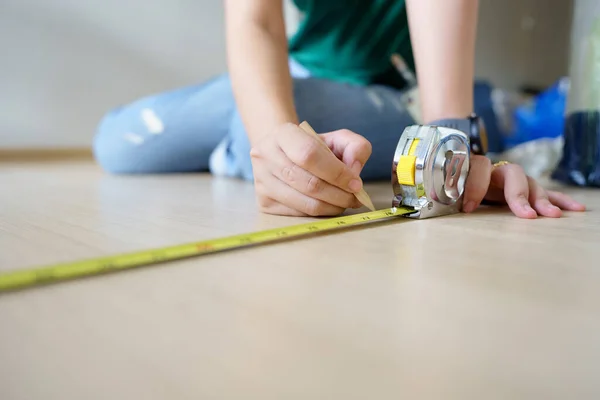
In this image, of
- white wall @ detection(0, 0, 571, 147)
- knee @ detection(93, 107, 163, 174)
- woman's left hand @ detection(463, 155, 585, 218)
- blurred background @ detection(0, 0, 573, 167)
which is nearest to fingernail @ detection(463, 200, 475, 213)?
woman's left hand @ detection(463, 155, 585, 218)

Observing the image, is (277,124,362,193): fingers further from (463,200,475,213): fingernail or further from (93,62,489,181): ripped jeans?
(93,62,489,181): ripped jeans

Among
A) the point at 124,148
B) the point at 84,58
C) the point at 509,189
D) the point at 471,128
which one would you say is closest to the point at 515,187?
the point at 509,189

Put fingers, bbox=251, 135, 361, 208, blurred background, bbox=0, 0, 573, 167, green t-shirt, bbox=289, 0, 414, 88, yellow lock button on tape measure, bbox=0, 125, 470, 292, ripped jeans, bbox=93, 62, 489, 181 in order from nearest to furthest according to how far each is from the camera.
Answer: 1. yellow lock button on tape measure, bbox=0, 125, 470, 292
2. fingers, bbox=251, 135, 361, 208
3. ripped jeans, bbox=93, 62, 489, 181
4. green t-shirt, bbox=289, 0, 414, 88
5. blurred background, bbox=0, 0, 573, 167

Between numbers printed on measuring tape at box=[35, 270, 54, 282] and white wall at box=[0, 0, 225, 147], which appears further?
white wall at box=[0, 0, 225, 147]

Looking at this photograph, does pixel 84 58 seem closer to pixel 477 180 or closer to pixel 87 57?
pixel 87 57

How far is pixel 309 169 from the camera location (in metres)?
0.63

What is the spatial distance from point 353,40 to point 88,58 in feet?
4.58

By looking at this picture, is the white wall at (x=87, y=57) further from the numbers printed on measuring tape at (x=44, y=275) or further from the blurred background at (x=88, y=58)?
the numbers printed on measuring tape at (x=44, y=275)

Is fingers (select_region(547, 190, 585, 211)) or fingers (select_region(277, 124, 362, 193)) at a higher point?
fingers (select_region(277, 124, 362, 193))

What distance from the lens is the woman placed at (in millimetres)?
675

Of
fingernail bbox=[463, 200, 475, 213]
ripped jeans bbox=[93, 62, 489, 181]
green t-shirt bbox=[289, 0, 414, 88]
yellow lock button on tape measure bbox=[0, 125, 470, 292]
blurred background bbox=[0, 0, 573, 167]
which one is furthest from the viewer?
blurred background bbox=[0, 0, 573, 167]

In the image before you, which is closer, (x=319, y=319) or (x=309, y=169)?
(x=319, y=319)

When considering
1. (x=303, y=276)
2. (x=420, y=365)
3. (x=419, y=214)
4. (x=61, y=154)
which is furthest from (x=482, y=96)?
(x=61, y=154)

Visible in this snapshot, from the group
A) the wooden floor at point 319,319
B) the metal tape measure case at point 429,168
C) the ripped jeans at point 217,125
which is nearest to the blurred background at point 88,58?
the ripped jeans at point 217,125
